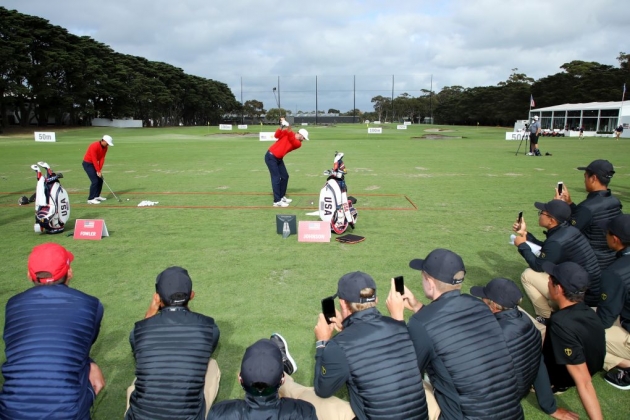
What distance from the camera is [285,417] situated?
2783 millimetres

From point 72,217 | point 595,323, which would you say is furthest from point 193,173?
point 595,323

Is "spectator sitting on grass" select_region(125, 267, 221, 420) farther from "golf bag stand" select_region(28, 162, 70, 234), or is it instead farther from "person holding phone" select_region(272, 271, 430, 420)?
"golf bag stand" select_region(28, 162, 70, 234)

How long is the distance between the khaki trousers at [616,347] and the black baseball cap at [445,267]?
2.18 m

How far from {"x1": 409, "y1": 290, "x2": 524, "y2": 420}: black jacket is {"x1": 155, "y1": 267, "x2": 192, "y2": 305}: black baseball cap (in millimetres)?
1777

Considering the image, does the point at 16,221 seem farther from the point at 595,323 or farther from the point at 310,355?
the point at 595,323

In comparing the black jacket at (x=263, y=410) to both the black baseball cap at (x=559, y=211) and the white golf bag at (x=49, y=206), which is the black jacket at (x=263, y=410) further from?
the white golf bag at (x=49, y=206)

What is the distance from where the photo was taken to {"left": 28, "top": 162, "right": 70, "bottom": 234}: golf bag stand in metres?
9.27

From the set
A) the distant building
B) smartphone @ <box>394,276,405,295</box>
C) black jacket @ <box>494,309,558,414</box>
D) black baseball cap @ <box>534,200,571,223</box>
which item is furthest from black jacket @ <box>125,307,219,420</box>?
the distant building

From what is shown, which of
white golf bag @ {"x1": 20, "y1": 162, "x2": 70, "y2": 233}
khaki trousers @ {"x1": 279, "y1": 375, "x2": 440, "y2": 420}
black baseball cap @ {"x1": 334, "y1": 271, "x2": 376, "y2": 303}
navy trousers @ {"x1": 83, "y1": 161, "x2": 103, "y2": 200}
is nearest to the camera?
black baseball cap @ {"x1": 334, "y1": 271, "x2": 376, "y2": 303}

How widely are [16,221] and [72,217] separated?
1.23 meters

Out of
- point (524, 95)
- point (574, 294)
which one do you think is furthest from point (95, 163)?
point (524, 95)

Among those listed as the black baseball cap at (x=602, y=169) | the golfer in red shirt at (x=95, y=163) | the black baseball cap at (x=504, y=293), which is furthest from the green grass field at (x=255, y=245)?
Answer: the black baseball cap at (x=602, y=169)

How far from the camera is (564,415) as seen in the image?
3811 mm

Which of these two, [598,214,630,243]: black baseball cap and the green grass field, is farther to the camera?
the green grass field
